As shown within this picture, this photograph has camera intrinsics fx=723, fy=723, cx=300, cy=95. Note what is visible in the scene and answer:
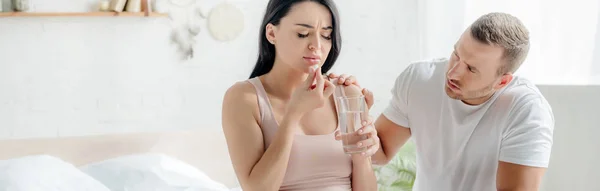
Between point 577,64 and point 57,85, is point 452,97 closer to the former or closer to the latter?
point 577,64

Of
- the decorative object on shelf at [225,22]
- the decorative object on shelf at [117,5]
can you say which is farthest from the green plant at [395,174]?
the decorative object on shelf at [117,5]

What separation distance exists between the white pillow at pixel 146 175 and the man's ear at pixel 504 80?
58.1 inches

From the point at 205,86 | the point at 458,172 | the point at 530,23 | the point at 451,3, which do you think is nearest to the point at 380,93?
the point at 451,3

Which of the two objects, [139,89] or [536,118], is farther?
[139,89]

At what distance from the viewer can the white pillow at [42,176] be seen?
8.20 feet

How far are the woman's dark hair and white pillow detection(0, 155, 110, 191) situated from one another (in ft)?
4.02

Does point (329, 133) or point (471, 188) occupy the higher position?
point (329, 133)

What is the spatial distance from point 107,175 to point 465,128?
1.64 meters

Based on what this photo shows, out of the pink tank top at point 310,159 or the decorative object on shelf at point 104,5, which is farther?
the decorative object on shelf at point 104,5

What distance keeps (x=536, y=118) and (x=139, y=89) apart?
2.15 m

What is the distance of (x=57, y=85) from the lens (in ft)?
10.7

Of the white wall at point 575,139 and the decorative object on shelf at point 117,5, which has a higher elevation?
the decorative object on shelf at point 117,5

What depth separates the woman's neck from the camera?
5.21ft

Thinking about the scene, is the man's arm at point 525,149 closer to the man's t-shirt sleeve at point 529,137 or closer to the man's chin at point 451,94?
the man's t-shirt sleeve at point 529,137
